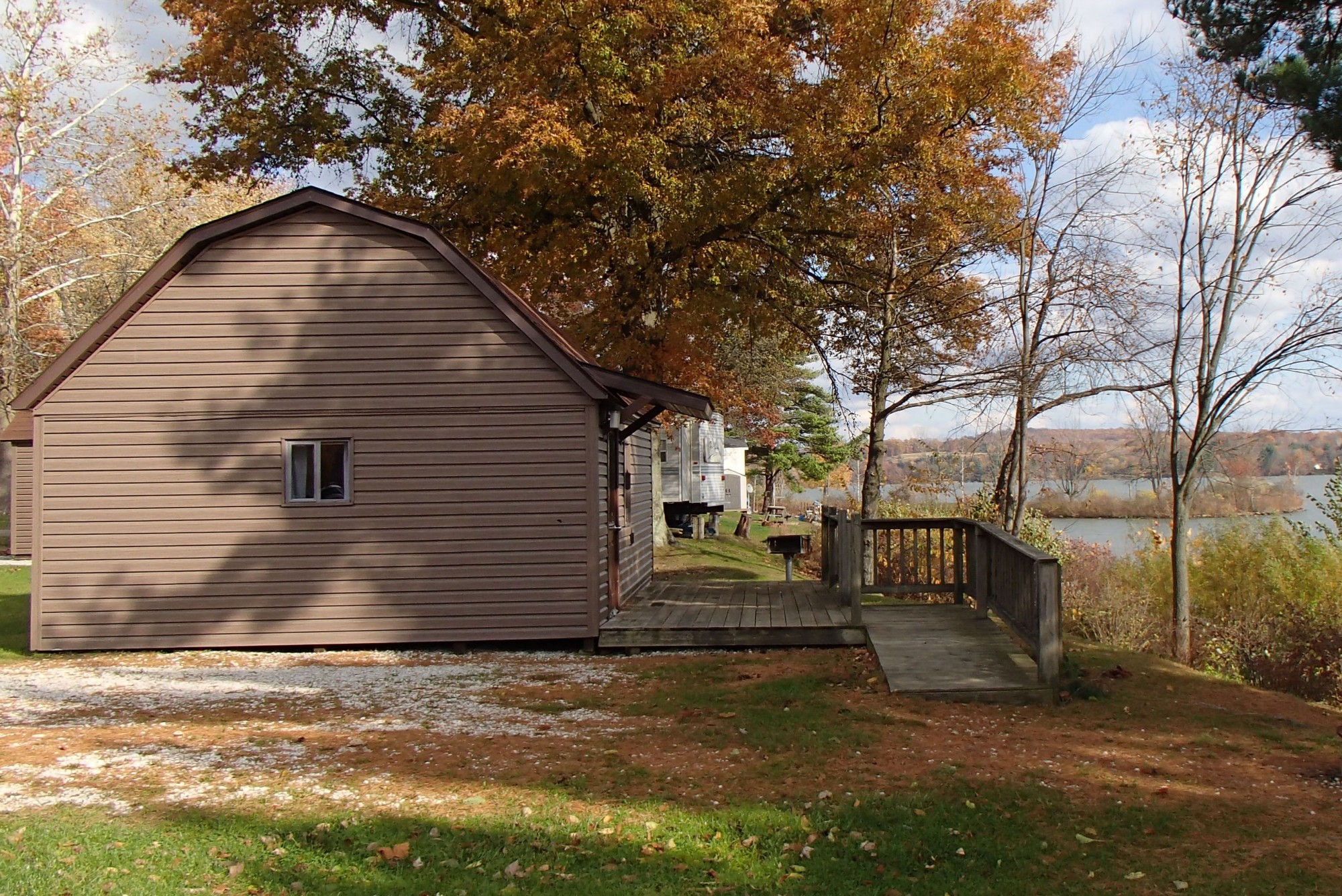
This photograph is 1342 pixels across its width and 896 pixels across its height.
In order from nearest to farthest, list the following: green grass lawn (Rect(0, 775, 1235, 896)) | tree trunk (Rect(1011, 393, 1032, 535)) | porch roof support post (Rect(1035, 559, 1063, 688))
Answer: green grass lawn (Rect(0, 775, 1235, 896)) → porch roof support post (Rect(1035, 559, 1063, 688)) → tree trunk (Rect(1011, 393, 1032, 535))

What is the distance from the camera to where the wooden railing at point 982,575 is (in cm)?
842

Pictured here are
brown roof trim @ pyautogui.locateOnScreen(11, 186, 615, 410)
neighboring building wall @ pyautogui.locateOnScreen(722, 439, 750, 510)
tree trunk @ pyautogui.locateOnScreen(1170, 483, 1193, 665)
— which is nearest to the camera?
brown roof trim @ pyautogui.locateOnScreen(11, 186, 615, 410)

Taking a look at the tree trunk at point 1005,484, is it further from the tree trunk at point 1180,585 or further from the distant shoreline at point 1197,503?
the tree trunk at point 1180,585

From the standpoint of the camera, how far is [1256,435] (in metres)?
18.1

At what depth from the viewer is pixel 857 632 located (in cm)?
1143

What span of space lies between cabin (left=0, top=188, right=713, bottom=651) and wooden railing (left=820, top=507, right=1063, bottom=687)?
2515mm

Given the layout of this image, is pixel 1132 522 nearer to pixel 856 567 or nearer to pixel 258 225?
pixel 856 567

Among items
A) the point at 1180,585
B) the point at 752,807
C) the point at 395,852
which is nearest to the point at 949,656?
the point at 752,807

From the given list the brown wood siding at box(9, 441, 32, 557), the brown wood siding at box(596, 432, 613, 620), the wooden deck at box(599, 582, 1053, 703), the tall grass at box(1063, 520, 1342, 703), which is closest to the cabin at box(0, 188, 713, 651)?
the brown wood siding at box(596, 432, 613, 620)

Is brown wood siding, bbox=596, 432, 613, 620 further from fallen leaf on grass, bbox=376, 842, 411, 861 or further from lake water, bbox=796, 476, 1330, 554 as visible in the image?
lake water, bbox=796, 476, 1330, 554

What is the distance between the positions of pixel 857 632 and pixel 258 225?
8155mm

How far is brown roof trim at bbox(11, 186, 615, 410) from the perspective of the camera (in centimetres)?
1180

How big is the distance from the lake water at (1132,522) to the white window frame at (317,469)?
13.8 meters

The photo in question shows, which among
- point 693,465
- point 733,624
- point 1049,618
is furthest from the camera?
point 693,465
